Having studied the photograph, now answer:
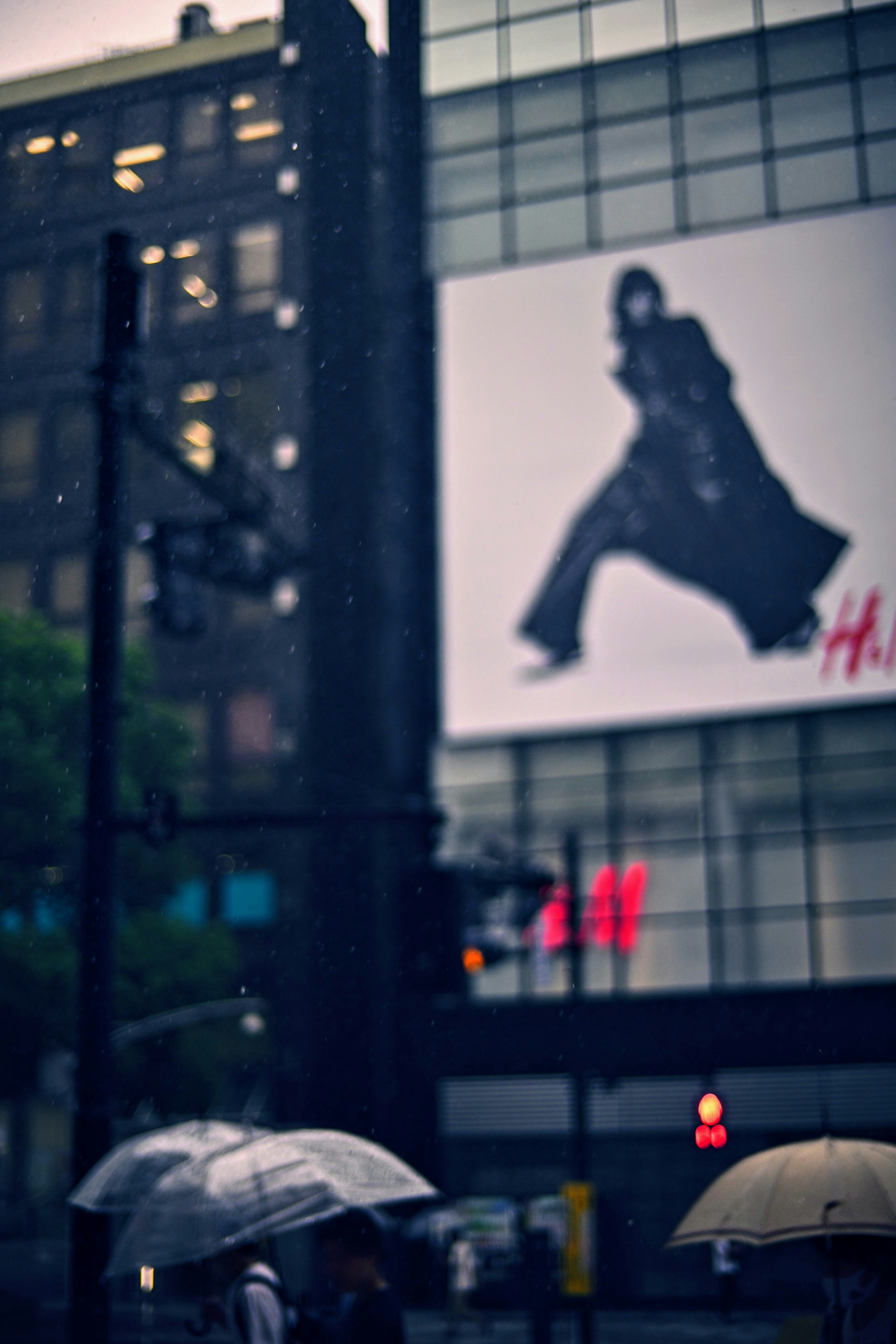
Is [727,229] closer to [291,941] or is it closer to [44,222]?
[44,222]

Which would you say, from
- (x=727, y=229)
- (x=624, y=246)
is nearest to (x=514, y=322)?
(x=624, y=246)

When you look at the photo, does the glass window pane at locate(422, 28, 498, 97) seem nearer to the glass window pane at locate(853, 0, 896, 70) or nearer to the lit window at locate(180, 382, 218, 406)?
the glass window pane at locate(853, 0, 896, 70)

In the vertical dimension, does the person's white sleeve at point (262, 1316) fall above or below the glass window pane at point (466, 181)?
below

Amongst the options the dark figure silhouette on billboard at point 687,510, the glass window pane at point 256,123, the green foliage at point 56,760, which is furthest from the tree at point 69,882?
the glass window pane at point 256,123

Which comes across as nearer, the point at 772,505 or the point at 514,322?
the point at 772,505

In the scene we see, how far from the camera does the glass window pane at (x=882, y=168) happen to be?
25812 millimetres

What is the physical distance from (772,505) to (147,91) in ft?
42.6

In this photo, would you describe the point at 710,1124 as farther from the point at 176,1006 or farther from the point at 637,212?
the point at 637,212

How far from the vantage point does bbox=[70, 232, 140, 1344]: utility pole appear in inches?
310

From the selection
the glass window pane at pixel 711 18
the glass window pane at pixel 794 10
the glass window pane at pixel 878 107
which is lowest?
the glass window pane at pixel 878 107

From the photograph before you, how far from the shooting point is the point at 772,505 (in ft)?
85.6

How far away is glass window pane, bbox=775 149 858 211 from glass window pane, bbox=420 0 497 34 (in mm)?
6313

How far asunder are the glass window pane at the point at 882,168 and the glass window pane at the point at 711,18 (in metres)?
3.11

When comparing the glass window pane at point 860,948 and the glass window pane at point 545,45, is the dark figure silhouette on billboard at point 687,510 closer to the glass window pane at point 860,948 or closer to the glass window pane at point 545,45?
the glass window pane at point 545,45
